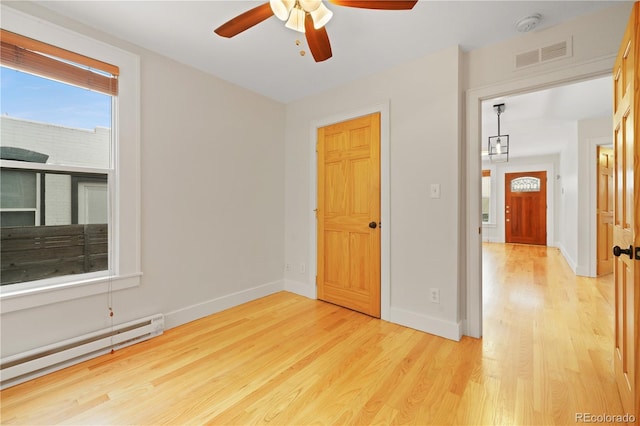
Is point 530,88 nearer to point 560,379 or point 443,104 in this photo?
point 443,104

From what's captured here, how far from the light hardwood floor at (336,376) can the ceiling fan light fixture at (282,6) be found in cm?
226

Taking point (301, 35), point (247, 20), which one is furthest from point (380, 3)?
point (301, 35)

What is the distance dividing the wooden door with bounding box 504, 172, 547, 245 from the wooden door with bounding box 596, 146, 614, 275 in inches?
138

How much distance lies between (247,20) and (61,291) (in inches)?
89.3

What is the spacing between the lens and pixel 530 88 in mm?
2234

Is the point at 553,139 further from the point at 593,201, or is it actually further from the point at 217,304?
the point at 217,304

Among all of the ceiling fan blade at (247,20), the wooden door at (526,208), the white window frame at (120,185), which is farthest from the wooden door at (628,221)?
the wooden door at (526,208)

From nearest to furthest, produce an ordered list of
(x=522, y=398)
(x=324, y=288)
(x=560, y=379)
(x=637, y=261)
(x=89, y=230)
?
(x=637, y=261) → (x=522, y=398) → (x=560, y=379) → (x=89, y=230) → (x=324, y=288)

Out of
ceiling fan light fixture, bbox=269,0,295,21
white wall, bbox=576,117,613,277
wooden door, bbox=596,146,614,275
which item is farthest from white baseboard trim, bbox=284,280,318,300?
wooden door, bbox=596,146,614,275

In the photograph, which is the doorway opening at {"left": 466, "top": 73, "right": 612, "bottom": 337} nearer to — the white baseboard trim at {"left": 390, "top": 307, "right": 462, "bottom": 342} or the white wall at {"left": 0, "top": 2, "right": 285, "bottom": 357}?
the white baseboard trim at {"left": 390, "top": 307, "right": 462, "bottom": 342}

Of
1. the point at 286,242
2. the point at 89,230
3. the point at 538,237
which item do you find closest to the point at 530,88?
the point at 286,242

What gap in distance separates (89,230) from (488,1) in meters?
3.40

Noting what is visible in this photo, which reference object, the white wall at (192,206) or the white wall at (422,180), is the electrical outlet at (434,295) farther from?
the white wall at (192,206)

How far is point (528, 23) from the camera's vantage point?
206 cm
